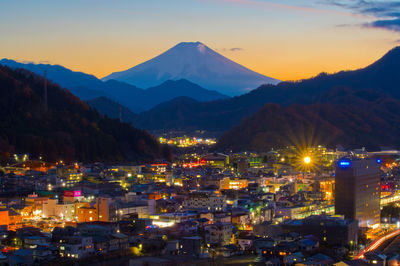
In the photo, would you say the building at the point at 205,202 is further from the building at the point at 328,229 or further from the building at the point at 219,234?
the building at the point at 219,234

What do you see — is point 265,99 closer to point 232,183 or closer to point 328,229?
point 232,183

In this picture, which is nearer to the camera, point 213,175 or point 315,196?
point 315,196

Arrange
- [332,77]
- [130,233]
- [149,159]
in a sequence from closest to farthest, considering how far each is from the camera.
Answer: [130,233], [149,159], [332,77]

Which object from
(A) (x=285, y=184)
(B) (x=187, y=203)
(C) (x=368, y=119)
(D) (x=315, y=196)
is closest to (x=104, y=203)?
(B) (x=187, y=203)

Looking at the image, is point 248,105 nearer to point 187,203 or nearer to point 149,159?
point 149,159

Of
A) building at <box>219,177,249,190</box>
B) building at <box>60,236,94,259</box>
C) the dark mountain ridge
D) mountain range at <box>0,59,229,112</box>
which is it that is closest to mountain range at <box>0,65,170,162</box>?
building at <box>219,177,249,190</box>

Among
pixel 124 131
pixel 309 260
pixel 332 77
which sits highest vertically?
pixel 332 77

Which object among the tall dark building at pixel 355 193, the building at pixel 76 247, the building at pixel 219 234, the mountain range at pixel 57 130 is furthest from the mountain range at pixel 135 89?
the building at pixel 76 247
